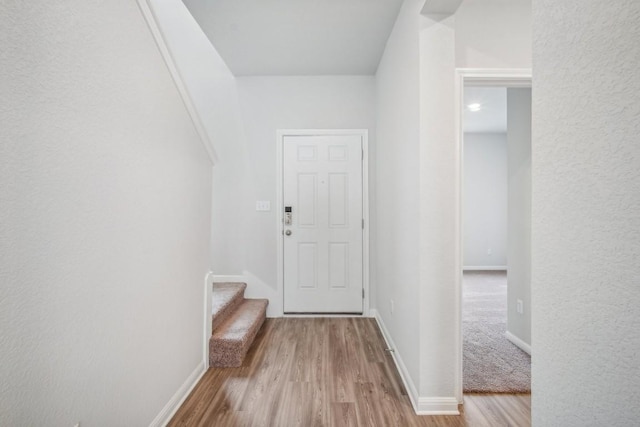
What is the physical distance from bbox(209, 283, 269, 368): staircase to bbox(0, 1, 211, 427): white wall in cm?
53

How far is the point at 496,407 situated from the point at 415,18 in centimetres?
236

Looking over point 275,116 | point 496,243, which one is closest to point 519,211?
point 275,116

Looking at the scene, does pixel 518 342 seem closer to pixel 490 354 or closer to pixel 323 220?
pixel 490 354

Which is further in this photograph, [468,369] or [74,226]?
[468,369]

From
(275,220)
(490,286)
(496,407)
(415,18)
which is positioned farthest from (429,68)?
(490,286)

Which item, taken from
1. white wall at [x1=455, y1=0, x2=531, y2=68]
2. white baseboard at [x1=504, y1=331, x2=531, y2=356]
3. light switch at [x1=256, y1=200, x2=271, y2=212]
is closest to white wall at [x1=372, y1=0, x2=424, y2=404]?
white wall at [x1=455, y1=0, x2=531, y2=68]

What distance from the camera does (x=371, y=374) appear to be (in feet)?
7.50

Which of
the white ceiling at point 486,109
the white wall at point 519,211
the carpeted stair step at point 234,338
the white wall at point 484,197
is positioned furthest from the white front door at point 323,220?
the white wall at point 484,197

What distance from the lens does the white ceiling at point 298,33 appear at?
7.70 feet

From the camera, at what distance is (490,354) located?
2.60m

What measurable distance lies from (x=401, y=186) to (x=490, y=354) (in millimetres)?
1575

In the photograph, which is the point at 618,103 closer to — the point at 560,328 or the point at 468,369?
the point at 560,328

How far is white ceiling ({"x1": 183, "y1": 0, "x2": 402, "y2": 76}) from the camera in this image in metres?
2.35

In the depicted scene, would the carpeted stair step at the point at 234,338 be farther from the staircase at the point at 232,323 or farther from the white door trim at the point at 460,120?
the white door trim at the point at 460,120
